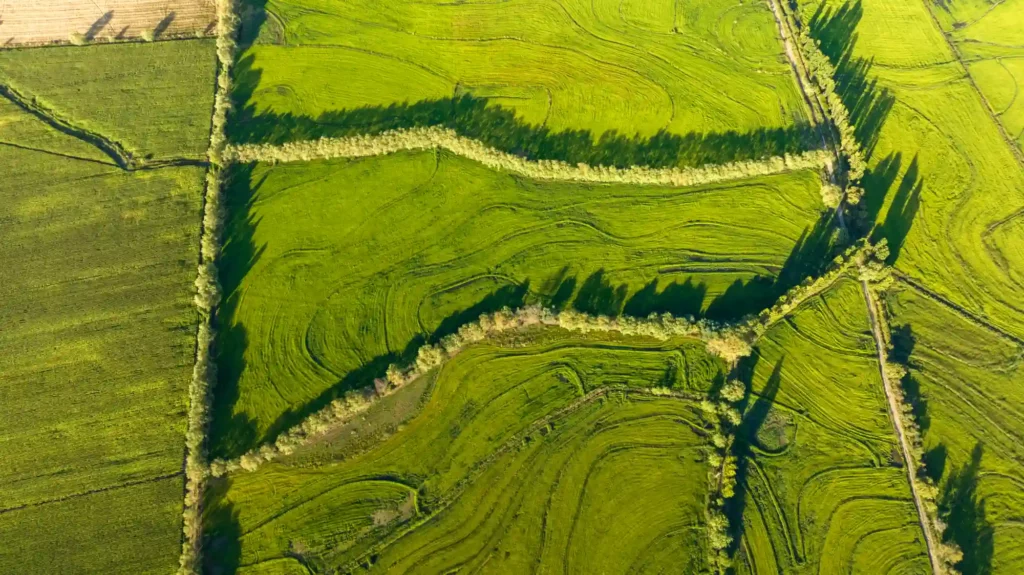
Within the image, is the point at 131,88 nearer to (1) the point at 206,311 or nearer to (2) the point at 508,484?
(1) the point at 206,311

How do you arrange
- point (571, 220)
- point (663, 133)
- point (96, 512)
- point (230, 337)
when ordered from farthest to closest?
point (663, 133), point (571, 220), point (230, 337), point (96, 512)

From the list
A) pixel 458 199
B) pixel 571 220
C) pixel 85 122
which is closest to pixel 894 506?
pixel 571 220

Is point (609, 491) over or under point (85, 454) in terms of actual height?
over

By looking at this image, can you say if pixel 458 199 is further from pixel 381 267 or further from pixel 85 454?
pixel 85 454

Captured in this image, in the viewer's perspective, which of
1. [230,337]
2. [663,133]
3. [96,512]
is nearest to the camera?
[96,512]

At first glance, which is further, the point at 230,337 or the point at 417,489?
the point at 230,337

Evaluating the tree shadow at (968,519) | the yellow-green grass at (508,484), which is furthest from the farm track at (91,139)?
the tree shadow at (968,519)

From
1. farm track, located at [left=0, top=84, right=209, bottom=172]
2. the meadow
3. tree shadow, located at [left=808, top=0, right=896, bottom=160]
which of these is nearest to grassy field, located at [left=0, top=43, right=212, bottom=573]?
farm track, located at [left=0, top=84, right=209, bottom=172]

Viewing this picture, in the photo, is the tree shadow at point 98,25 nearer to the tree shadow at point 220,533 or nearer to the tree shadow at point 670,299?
the tree shadow at point 220,533

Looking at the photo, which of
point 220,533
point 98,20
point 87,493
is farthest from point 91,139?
point 220,533
